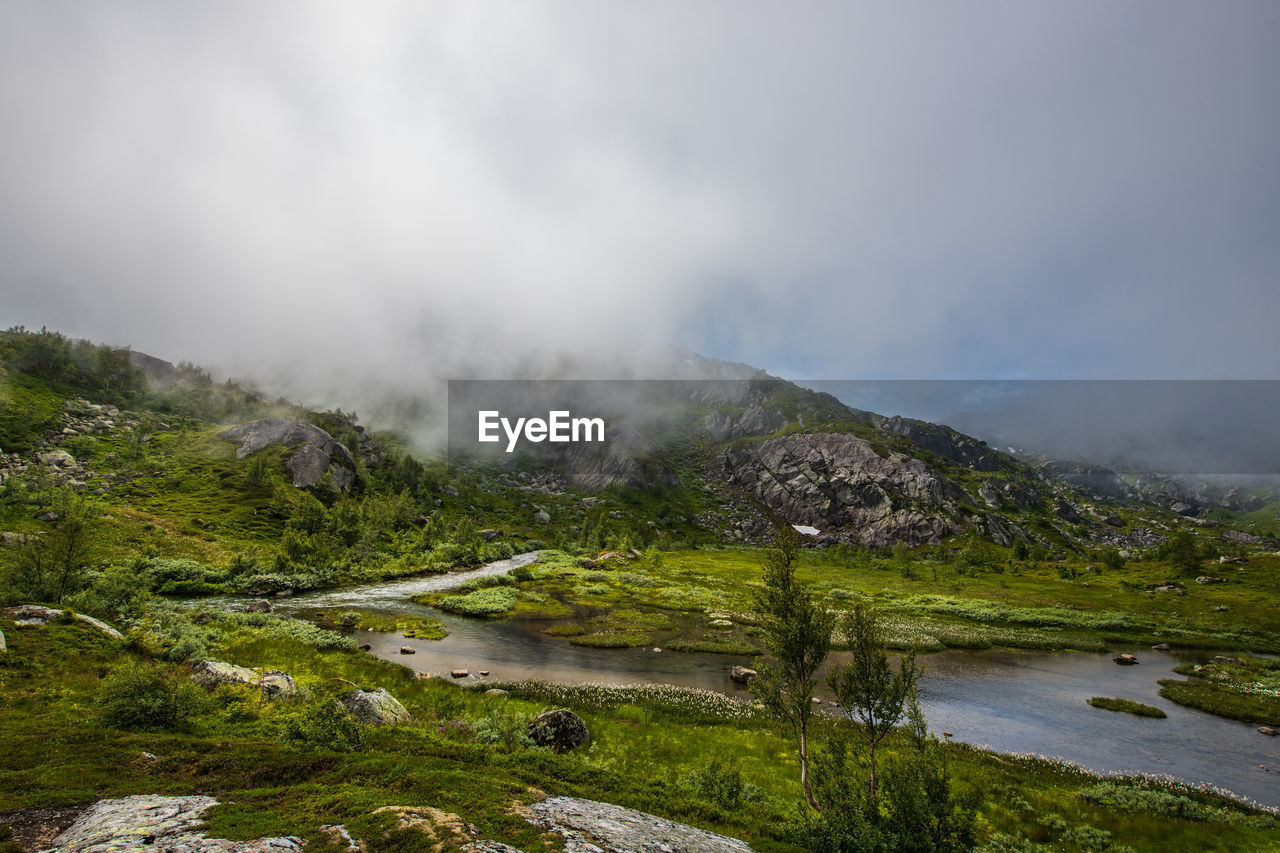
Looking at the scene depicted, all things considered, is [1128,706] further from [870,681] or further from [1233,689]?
[870,681]

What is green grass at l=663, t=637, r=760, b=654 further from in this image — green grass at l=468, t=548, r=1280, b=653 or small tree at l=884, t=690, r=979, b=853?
small tree at l=884, t=690, r=979, b=853

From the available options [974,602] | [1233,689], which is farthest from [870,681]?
[974,602]

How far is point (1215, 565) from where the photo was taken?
121 meters

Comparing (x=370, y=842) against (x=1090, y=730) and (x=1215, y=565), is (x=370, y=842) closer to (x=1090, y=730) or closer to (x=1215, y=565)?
(x=1090, y=730)

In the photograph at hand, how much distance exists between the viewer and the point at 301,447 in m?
151

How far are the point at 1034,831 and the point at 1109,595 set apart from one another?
118827mm

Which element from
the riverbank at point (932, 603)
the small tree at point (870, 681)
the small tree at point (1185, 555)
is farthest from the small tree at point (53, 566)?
the small tree at point (1185, 555)

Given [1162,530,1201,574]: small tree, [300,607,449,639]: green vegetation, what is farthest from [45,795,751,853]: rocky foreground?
[1162,530,1201,574]: small tree

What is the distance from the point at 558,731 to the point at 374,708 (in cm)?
911

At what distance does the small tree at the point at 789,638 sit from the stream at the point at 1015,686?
6.67m

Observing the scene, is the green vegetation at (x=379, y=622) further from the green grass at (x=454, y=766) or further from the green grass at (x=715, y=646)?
the green grass at (x=715, y=646)

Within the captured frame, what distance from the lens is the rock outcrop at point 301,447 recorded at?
5748 inches

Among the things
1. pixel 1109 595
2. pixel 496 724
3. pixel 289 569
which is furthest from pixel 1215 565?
pixel 289 569

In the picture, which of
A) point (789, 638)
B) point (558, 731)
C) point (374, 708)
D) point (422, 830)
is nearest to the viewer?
point (422, 830)
